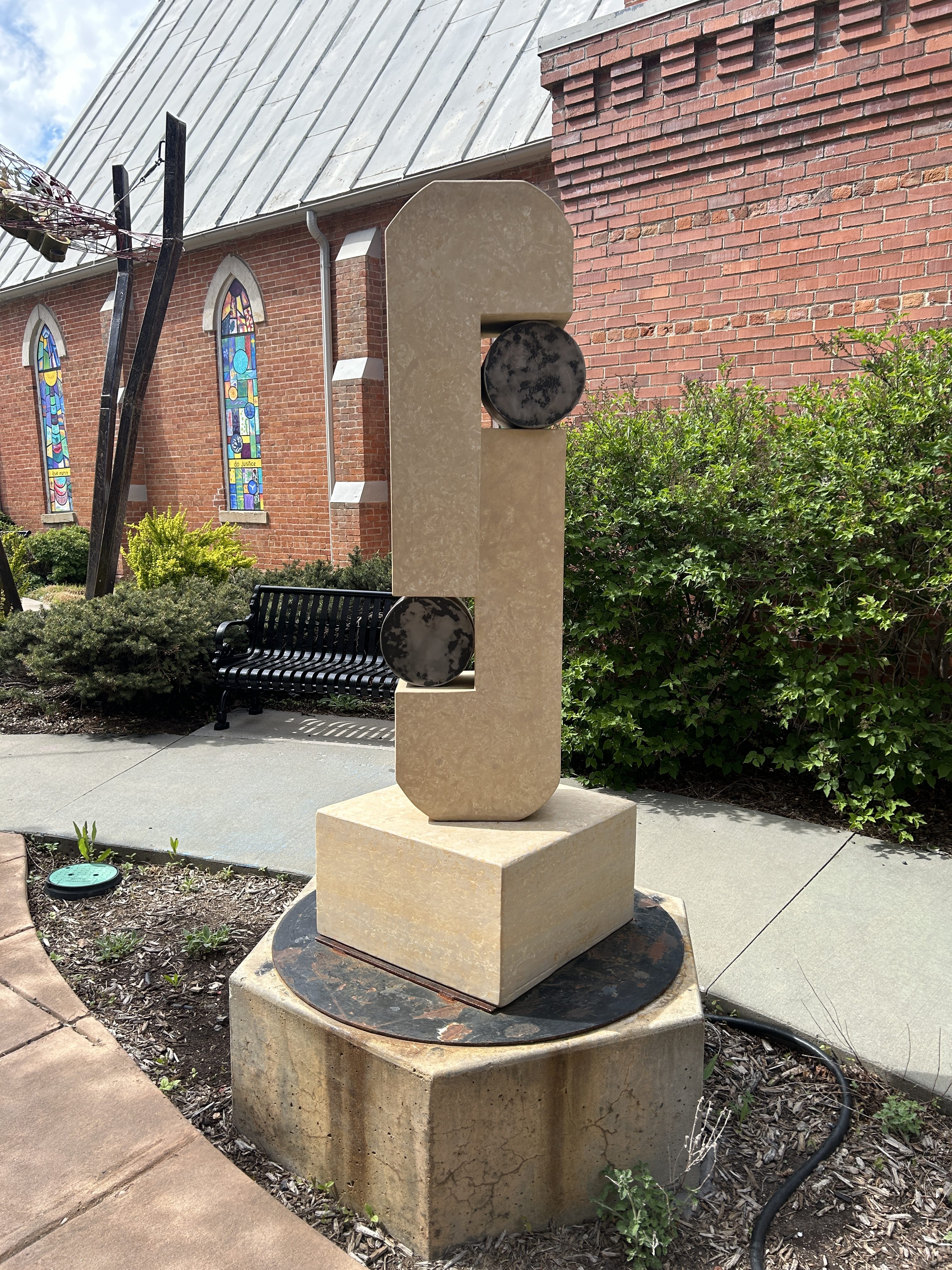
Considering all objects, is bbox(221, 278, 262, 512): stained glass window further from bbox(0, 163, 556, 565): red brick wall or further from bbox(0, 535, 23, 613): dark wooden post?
bbox(0, 535, 23, 613): dark wooden post

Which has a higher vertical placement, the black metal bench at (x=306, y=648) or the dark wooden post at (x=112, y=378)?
the dark wooden post at (x=112, y=378)

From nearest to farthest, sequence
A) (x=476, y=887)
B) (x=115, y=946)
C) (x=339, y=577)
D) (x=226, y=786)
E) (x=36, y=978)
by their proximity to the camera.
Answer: (x=476, y=887) < (x=36, y=978) < (x=115, y=946) < (x=226, y=786) < (x=339, y=577)

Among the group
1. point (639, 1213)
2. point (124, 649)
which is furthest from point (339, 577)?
point (639, 1213)

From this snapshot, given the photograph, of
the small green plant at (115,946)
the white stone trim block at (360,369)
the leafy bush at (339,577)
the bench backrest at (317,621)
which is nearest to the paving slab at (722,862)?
the small green plant at (115,946)

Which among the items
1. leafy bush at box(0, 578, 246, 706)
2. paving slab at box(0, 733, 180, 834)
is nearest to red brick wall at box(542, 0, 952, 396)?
leafy bush at box(0, 578, 246, 706)

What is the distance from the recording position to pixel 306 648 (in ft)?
22.5

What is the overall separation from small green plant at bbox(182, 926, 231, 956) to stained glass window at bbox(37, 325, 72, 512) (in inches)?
586

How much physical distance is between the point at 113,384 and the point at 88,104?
1302cm

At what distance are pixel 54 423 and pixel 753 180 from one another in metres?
14.7

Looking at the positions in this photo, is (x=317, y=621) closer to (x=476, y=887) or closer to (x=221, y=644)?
(x=221, y=644)

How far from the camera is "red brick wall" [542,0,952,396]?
5.61 m

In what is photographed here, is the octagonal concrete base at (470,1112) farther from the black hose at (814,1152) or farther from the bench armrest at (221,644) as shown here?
the bench armrest at (221,644)

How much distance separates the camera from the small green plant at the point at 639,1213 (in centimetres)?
198

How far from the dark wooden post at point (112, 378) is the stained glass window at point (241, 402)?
3.76 meters
